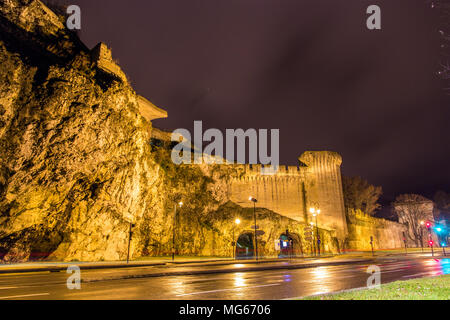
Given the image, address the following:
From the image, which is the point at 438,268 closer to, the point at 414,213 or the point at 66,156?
the point at 66,156

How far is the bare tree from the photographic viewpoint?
67.8 metres

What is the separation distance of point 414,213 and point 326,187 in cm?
3841

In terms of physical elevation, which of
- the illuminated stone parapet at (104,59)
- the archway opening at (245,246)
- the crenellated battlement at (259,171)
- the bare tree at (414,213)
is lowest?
the archway opening at (245,246)

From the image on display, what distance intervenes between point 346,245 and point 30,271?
1771 inches

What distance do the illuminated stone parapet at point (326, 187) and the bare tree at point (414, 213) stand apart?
33044 millimetres

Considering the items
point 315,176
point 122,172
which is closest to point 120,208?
point 122,172

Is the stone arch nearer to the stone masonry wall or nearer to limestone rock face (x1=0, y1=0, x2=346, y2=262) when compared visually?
the stone masonry wall

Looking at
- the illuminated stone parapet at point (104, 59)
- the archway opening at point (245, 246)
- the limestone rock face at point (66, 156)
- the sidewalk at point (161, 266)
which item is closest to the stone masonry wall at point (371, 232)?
the archway opening at point (245, 246)

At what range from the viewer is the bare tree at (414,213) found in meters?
67.8

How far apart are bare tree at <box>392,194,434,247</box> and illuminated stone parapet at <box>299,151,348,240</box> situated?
3304cm

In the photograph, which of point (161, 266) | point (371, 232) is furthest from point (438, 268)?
point (371, 232)

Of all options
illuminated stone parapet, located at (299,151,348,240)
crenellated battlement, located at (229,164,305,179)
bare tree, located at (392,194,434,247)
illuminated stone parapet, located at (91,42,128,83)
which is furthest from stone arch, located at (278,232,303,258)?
bare tree, located at (392,194,434,247)

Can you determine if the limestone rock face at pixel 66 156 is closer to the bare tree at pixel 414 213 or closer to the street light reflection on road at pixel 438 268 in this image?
Answer: the street light reflection on road at pixel 438 268

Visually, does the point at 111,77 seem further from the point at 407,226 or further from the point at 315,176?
the point at 407,226
